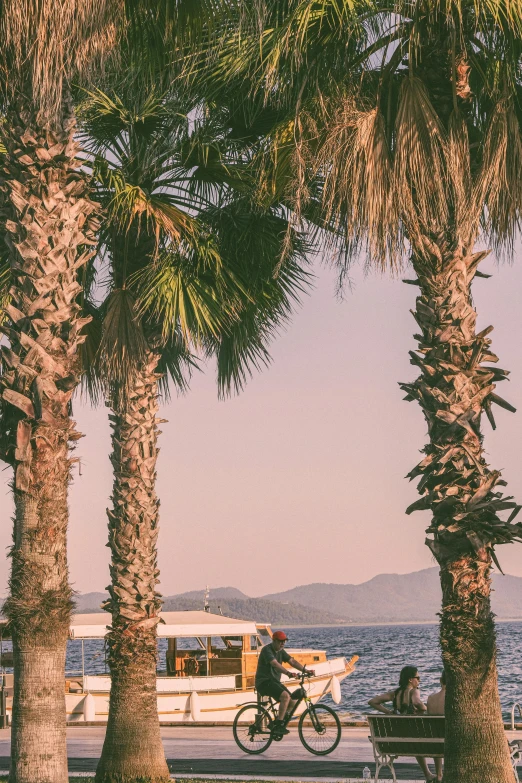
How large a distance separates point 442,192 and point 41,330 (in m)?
3.89

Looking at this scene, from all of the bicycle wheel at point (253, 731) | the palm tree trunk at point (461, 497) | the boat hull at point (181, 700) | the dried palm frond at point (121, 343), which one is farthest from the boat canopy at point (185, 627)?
the palm tree trunk at point (461, 497)

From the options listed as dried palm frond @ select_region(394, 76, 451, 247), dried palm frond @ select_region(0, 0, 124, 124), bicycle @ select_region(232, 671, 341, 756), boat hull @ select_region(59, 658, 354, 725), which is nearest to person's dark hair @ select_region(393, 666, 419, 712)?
bicycle @ select_region(232, 671, 341, 756)

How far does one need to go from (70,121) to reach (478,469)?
14.8 feet

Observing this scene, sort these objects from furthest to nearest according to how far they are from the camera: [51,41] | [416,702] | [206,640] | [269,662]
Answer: [206,640], [269,662], [416,702], [51,41]

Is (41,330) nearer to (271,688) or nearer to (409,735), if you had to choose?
(409,735)

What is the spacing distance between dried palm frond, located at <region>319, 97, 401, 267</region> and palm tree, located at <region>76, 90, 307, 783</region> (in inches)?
91.0

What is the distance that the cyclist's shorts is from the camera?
13.6 m

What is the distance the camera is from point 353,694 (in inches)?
1916

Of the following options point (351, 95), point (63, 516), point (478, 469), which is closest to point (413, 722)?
point (478, 469)

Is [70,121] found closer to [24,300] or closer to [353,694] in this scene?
[24,300]

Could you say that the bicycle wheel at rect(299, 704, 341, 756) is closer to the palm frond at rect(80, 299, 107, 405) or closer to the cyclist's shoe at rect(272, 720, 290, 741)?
the cyclist's shoe at rect(272, 720, 290, 741)

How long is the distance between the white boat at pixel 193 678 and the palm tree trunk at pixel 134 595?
31.3 ft

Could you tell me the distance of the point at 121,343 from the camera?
1154cm

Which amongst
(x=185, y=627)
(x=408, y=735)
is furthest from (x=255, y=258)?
(x=185, y=627)
